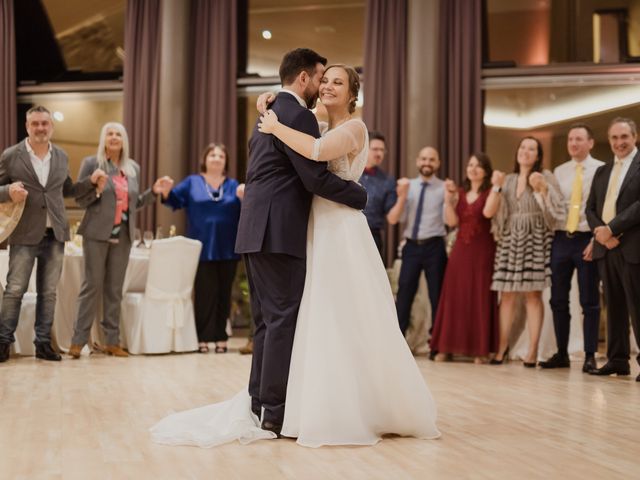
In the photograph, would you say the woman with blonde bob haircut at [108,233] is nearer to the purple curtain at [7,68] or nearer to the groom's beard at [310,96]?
the groom's beard at [310,96]

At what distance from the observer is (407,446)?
10.3ft

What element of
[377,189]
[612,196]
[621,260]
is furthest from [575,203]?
[377,189]

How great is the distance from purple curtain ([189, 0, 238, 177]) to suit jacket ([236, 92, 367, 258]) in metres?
5.38

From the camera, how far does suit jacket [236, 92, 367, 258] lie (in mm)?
3299

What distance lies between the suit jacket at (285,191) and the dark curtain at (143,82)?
218 inches

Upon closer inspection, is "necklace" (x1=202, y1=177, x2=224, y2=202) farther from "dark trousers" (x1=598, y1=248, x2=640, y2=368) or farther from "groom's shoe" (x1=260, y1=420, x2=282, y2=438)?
"groom's shoe" (x1=260, y1=420, x2=282, y2=438)

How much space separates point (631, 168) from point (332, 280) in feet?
9.55

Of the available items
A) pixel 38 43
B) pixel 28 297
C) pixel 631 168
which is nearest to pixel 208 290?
pixel 28 297

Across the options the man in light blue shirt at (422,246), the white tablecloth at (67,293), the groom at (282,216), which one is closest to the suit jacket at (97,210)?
the white tablecloth at (67,293)

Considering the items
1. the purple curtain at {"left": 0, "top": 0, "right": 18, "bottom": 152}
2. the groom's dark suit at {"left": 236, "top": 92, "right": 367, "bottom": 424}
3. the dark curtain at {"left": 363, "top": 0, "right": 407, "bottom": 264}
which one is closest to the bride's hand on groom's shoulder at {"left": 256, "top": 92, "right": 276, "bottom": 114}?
the groom's dark suit at {"left": 236, "top": 92, "right": 367, "bottom": 424}

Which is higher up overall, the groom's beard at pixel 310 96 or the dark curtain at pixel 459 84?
the dark curtain at pixel 459 84

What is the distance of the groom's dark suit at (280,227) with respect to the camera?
3305 millimetres

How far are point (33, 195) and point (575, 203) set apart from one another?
3.73 m

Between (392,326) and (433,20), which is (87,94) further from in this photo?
(392,326)
